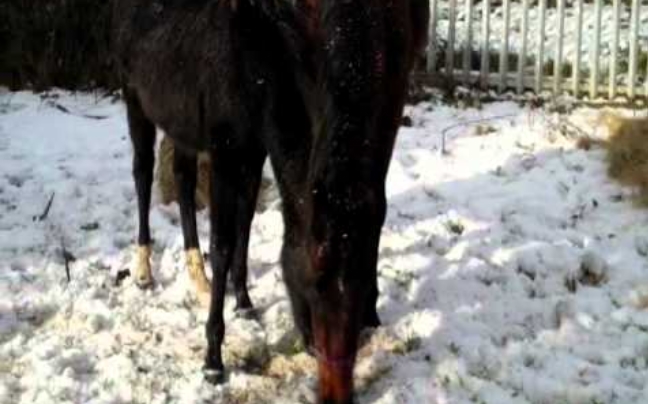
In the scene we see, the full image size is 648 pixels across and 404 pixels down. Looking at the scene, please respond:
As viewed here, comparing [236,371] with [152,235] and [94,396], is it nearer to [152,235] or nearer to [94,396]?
[94,396]

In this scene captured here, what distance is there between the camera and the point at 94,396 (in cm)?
407

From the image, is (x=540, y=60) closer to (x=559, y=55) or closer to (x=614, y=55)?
(x=559, y=55)

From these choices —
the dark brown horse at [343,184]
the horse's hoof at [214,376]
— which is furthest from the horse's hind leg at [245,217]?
the dark brown horse at [343,184]

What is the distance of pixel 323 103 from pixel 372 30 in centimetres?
32

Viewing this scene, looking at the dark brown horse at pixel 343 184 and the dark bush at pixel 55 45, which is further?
the dark bush at pixel 55 45

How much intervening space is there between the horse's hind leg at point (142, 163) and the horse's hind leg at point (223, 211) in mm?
1143

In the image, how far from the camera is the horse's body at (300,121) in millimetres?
3055

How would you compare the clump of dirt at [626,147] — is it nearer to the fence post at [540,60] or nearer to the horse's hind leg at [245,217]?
the fence post at [540,60]

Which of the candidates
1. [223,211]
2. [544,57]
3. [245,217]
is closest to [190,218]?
[245,217]

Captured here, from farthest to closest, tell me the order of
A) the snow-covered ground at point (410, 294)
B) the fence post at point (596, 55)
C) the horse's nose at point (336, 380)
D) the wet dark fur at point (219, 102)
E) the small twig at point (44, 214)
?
1. the fence post at point (596, 55)
2. the small twig at point (44, 214)
3. the snow-covered ground at point (410, 294)
4. the wet dark fur at point (219, 102)
5. the horse's nose at point (336, 380)

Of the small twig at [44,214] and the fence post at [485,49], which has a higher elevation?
the fence post at [485,49]

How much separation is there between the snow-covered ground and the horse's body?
12.5 inches

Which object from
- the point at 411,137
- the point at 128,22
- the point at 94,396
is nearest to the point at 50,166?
the point at 128,22

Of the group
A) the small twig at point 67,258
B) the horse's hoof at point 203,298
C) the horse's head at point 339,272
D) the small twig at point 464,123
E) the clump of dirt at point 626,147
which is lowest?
the horse's hoof at point 203,298
